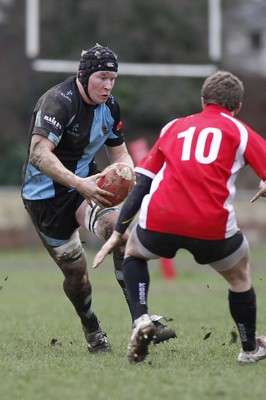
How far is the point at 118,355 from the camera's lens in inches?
276

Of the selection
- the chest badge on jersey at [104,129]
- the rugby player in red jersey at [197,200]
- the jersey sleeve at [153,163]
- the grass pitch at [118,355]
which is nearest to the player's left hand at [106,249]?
the rugby player in red jersey at [197,200]

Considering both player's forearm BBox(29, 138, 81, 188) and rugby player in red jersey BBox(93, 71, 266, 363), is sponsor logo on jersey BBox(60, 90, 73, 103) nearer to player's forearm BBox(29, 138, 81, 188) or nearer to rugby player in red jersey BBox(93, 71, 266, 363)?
player's forearm BBox(29, 138, 81, 188)

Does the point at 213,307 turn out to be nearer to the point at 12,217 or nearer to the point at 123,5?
the point at 12,217

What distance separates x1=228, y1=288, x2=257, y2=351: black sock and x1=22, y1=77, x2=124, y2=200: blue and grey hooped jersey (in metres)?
1.77

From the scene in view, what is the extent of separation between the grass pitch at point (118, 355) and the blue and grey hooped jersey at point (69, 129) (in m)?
1.22

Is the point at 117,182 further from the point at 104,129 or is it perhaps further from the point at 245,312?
the point at 245,312

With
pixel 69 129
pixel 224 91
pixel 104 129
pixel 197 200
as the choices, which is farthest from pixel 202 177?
pixel 104 129

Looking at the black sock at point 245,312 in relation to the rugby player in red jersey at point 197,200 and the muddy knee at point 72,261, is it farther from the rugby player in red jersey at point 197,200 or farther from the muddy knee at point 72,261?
the muddy knee at point 72,261

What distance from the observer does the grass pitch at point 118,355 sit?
5328 millimetres

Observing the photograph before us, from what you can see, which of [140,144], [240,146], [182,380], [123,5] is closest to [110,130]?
[240,146]

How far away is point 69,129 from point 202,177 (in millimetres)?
1693

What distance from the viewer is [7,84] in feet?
115

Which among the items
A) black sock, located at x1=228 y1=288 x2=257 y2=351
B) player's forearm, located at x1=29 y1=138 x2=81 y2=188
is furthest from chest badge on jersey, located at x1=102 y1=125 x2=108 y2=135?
black sock, located at x1=228 y1=288 x2=257 y2=351

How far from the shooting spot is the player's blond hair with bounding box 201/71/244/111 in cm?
611
